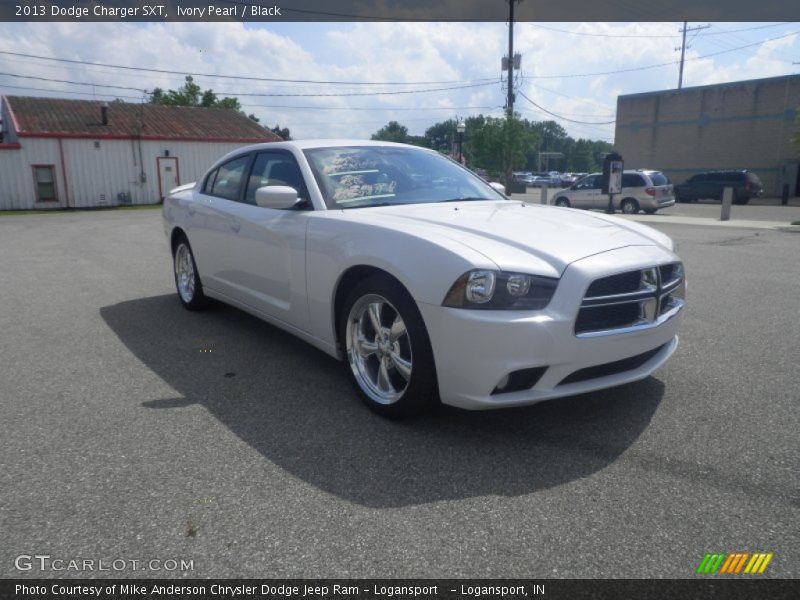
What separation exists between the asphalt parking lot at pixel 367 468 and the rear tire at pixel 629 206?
1814 cm

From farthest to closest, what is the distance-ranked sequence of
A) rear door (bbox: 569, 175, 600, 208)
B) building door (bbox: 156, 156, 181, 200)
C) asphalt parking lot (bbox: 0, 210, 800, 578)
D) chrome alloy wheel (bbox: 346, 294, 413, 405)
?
building door (bbox: 156, 156, 181, 200) → rear door (bbox: 569, 175, 600, 208) → chrome alloy wheel (bbox: 346, 294, 413, 405) → asphalt parking lot (bbox: 0, 210, 800, 578)

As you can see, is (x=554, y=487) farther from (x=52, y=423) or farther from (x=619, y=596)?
(x=52, y=423)

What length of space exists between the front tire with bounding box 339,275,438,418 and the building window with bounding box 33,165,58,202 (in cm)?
3028

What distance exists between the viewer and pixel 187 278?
6273mm

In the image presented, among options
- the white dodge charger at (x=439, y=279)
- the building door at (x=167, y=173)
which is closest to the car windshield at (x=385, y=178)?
the white dodge charger at (x=439, y=279)

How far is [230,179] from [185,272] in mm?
1405

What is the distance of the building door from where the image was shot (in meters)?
32.4

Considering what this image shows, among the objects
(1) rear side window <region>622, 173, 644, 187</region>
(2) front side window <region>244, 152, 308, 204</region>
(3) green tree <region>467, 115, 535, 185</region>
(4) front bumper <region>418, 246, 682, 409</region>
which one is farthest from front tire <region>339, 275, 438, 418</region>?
(3) green tree <region>467, 115, 535, 185</region>

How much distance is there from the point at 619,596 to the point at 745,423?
1785 millimetres

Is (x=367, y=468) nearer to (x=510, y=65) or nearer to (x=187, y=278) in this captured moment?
(x=187, y=278)

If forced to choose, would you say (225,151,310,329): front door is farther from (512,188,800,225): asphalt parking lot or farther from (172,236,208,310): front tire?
(512,188,800,225): asphalt parking lot

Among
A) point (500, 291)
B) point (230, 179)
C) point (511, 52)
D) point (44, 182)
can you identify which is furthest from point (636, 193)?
point (44, 182)

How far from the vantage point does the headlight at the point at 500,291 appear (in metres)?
2.93

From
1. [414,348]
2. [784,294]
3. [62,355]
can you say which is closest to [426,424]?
[414,348]
